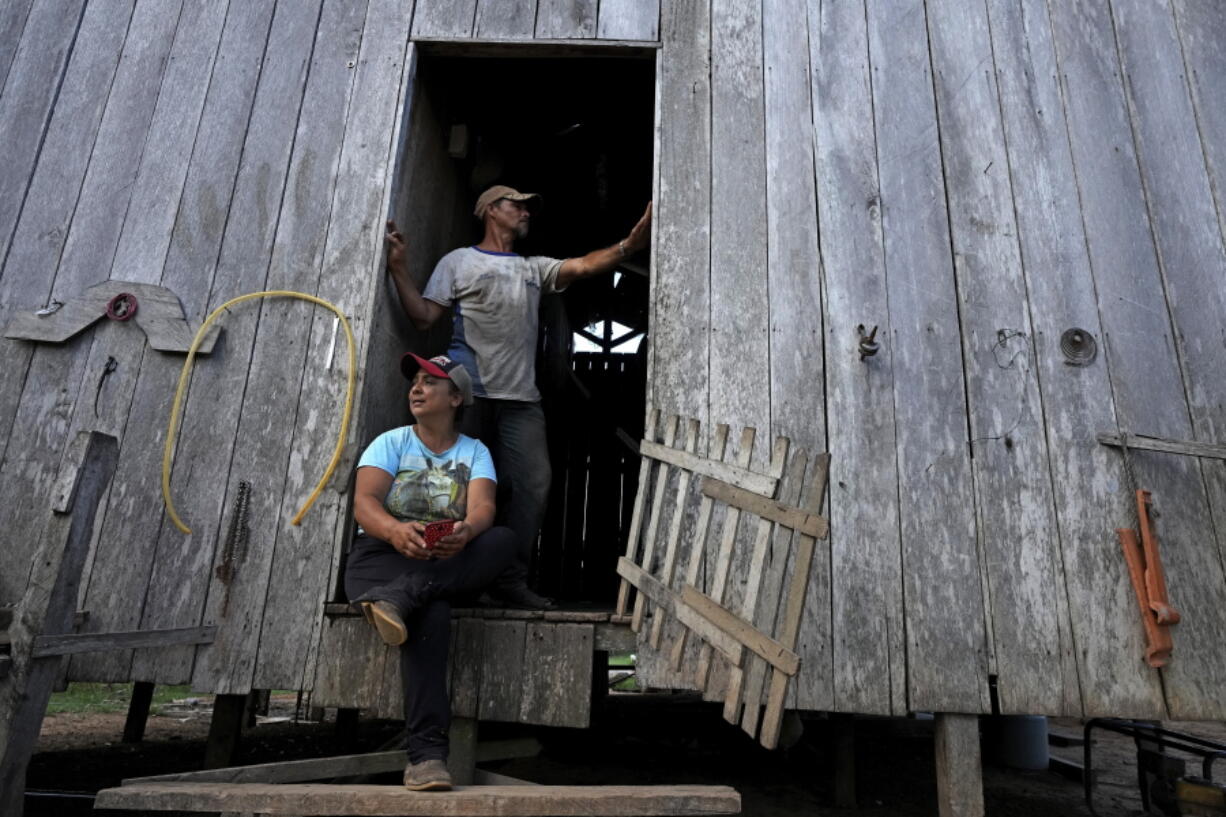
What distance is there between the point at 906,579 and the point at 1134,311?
147cm

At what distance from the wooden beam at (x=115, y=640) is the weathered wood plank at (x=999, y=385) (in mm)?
2929

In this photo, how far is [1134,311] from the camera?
3064mm

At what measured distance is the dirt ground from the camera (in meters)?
4.34

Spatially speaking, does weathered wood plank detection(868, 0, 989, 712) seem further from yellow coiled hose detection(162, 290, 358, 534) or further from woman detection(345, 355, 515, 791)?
yellow coiled hose detection(162, 290, 358, 534)

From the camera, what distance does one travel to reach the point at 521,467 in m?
3.54

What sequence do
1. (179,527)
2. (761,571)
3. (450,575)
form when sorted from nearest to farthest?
(761,571)
(450,575)
(179,527)

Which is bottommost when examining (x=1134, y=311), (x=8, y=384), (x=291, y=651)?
(x=291, y=651)

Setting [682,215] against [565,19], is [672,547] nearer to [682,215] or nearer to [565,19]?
[682,215]

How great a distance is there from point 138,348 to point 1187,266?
14.4 feet

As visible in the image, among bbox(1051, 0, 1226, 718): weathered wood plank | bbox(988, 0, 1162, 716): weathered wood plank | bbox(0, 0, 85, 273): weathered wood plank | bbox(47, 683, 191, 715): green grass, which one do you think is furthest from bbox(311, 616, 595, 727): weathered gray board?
bbox(47, 683, 191, 715): green grass

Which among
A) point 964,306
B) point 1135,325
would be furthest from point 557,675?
point 1135,325

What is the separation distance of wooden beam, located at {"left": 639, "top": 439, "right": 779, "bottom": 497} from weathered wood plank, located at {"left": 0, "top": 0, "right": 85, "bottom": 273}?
301cm

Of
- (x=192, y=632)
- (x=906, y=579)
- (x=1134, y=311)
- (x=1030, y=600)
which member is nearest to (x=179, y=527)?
(x=192, y=632)

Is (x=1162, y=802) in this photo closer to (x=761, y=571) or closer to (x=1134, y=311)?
(x=1134, y=311)
